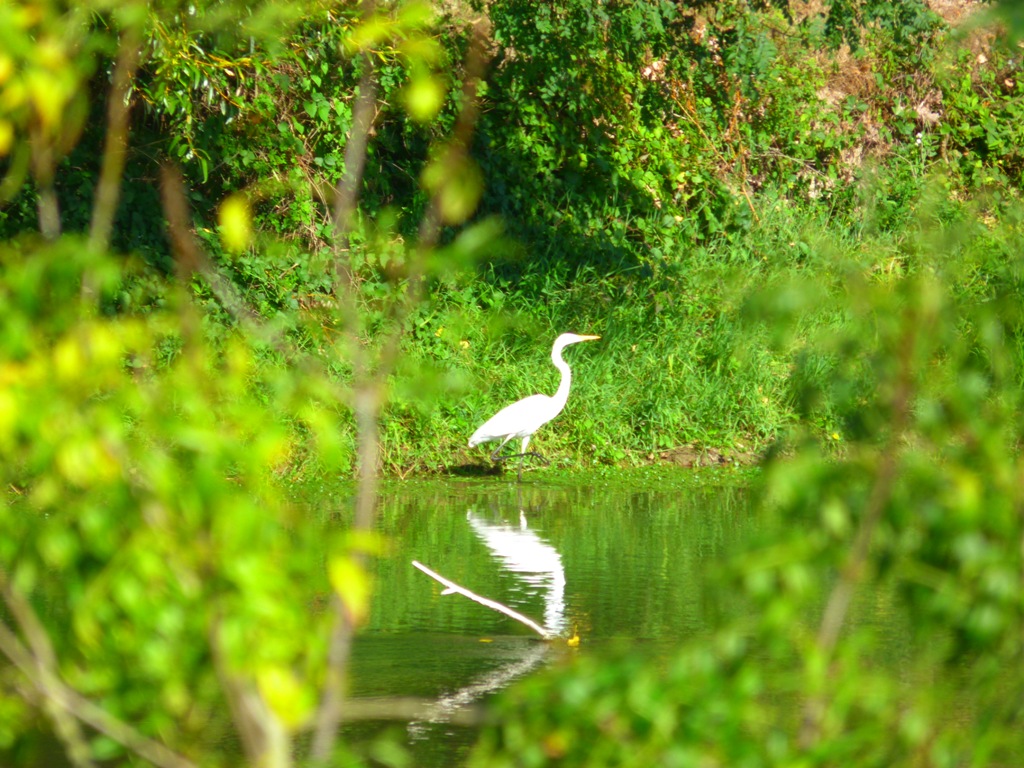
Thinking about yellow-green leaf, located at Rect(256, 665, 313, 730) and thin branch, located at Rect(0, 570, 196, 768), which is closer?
yellow-green leaf, located at Rect(256, 665, 313, 730)

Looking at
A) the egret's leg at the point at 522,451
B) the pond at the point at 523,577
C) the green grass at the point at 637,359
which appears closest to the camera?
the pond at the point at 523,577

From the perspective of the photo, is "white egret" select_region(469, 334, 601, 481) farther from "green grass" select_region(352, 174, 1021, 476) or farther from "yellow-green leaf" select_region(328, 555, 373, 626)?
"yellow-green leaf" select_region(328, 555, 373, 626)

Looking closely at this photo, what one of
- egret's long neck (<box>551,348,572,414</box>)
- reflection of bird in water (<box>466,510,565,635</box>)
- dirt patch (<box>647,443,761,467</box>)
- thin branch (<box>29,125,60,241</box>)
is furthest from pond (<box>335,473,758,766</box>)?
thin branch (<box>29,125,60,241</box>)

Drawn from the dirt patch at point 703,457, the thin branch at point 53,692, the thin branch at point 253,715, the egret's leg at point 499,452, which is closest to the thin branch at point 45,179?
the thin branch at point 53,692

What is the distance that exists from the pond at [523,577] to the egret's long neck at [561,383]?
57 cm

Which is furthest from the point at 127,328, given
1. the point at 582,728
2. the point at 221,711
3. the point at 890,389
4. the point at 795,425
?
the point at 795,425

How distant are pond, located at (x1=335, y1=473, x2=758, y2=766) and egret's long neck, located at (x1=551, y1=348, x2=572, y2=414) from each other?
22.4 inches

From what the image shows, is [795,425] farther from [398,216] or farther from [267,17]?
[267,17]

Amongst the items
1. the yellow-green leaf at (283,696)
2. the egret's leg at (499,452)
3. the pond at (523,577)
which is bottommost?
the pond at (523,577)

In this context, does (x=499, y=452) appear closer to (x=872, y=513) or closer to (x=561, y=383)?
(x=561, y=383)

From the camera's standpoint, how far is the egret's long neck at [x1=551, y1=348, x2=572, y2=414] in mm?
11375

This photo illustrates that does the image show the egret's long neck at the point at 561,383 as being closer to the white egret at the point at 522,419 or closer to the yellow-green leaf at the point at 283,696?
the white egret at the point at 522,419

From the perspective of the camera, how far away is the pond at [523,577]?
19.2 feet

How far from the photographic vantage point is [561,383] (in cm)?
1160
